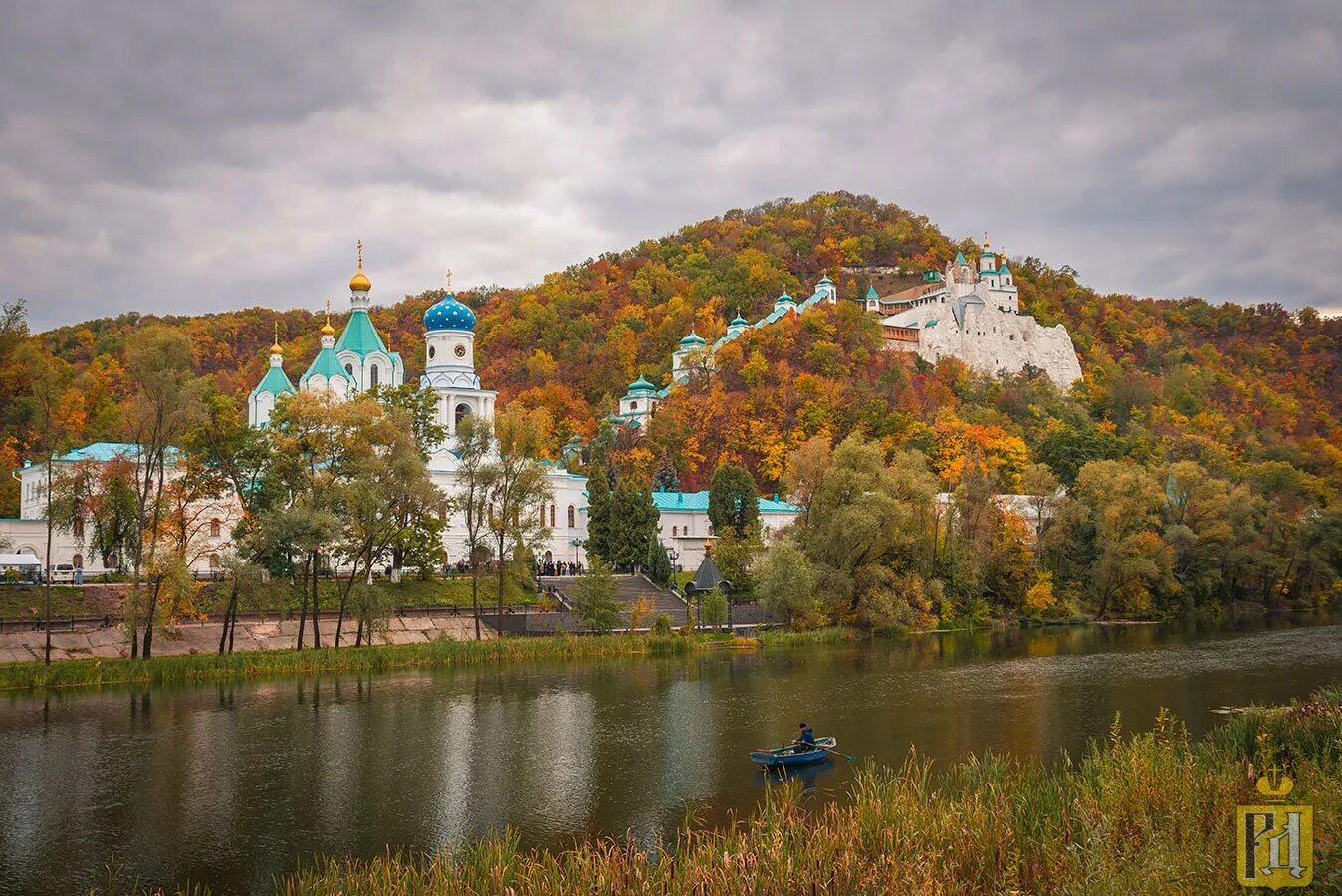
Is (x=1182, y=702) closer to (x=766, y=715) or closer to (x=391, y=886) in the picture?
(x=766, y=715)

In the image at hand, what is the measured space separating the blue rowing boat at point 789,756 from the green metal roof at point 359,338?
3610 cm

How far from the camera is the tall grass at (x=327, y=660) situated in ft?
91.0

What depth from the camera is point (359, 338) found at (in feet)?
170

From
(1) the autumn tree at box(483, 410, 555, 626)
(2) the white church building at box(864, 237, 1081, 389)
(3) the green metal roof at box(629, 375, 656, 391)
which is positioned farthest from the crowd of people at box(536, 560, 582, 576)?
(2) the white church building at box(864, 237, 1081, 389)

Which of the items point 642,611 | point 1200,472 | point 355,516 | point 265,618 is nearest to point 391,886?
point 355,516

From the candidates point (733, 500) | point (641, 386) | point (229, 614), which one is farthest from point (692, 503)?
point (229, 614)

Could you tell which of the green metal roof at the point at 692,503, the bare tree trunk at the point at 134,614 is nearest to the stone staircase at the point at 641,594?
the green metal roof at the point at 692,503

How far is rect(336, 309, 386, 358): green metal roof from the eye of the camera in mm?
51469

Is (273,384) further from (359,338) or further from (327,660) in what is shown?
(327,660)

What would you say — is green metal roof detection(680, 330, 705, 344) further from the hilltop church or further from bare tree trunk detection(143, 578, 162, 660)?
bare tree trunk detection(143, 578, 162, 660)

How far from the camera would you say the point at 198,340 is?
92.2 meters

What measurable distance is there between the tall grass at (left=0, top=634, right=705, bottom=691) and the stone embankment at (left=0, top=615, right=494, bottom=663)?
4.80ft

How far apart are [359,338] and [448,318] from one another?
399 centimetres

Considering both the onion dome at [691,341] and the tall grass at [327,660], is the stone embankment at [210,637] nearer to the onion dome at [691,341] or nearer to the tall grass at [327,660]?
the tall grass at [327,660]
